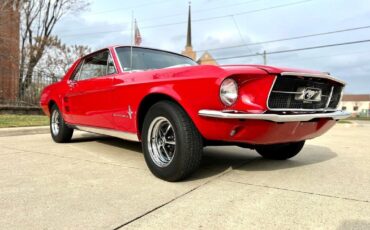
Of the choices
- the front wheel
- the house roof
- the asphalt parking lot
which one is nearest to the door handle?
the asphalt parking lot

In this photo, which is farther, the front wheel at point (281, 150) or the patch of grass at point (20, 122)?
the patch of grass at point (20, 122)

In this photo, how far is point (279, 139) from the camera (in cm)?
314

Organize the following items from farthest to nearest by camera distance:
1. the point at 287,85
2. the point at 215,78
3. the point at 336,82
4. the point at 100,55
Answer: the point at 100,55, the point at 336,82, the point at 287,85, the point at 215,78

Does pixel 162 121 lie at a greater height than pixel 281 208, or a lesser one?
greater

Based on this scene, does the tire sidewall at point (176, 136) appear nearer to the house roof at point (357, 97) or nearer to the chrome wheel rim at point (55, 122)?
the chrome wheel rim at point (55, 122)

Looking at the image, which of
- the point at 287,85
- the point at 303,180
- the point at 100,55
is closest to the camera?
the point at 287,85

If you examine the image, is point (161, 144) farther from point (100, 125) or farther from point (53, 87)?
point (53, 87)

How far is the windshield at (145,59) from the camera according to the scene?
4295 millimetres

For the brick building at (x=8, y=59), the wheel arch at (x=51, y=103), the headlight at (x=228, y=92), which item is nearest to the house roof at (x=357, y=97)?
the brick building at (x=8, y=59)

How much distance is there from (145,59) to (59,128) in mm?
2524

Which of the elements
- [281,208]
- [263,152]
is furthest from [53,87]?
[281,208]

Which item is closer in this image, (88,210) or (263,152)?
(88,210)

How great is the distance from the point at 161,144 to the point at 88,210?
4.09ft

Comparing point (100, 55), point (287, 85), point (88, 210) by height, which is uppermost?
point (100, 55)
